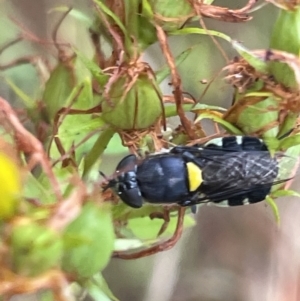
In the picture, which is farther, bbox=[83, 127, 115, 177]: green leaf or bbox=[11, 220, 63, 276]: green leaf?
bbox=[83, 127, 115, 177]: green leaf

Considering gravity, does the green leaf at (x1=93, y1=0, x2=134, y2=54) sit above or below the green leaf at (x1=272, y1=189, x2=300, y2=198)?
above

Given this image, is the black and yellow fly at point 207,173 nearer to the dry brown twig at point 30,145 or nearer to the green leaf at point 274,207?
the green leaf at point 274,207

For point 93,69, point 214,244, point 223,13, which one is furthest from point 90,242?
point 214,244

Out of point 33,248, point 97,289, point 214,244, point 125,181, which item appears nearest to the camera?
point 33,248

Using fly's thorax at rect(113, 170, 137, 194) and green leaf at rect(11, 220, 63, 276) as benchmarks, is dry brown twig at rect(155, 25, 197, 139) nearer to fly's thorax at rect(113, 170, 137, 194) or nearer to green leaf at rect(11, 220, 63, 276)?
fly's thorax at rect(113, 170, 137, 194)

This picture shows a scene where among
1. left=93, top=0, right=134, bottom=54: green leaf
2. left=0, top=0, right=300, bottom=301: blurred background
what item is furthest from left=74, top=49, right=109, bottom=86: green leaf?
left=0, top=0, right=300, bottom=301: blurred background

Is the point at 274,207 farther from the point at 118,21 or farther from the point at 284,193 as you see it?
the point at 118,21
